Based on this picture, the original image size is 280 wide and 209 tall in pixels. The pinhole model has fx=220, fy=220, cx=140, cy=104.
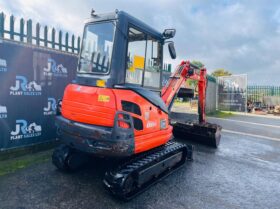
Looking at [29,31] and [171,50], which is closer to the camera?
[171,50]

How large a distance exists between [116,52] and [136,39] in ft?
2.21

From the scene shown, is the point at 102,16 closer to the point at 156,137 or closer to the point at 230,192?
the point at 156,137

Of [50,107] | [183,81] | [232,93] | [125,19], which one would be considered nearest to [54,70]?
[50,107]

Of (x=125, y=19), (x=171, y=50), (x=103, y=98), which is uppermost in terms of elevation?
(x=125, y=19)

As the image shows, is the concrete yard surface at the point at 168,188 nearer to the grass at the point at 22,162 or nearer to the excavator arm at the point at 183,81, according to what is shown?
the grass at the point at 22,162

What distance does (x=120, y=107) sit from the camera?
3361 mm

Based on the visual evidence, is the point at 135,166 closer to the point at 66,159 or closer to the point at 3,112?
the point at 66,159

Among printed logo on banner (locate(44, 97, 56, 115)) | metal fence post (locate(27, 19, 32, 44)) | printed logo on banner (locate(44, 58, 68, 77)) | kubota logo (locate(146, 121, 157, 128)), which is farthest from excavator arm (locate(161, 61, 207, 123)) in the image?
metal fence post (locate(27, 19, 32, 44))

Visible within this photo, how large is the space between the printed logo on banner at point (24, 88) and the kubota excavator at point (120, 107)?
59.1 inches

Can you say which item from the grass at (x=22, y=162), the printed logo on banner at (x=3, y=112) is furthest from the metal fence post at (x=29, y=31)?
the grass at (x=22, y=162)

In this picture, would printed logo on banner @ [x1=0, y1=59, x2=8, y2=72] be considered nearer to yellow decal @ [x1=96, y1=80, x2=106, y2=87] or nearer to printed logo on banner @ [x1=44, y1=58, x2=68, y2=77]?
printed logo on banner @ [x1=44, y1=58, x2=68, y2=77]

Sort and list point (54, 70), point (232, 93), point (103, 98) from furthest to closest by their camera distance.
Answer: point (232, 93) < point (54, 70) < point (103, 98)

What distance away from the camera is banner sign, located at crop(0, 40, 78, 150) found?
15.9 ft

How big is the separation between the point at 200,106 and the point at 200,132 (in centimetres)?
93
